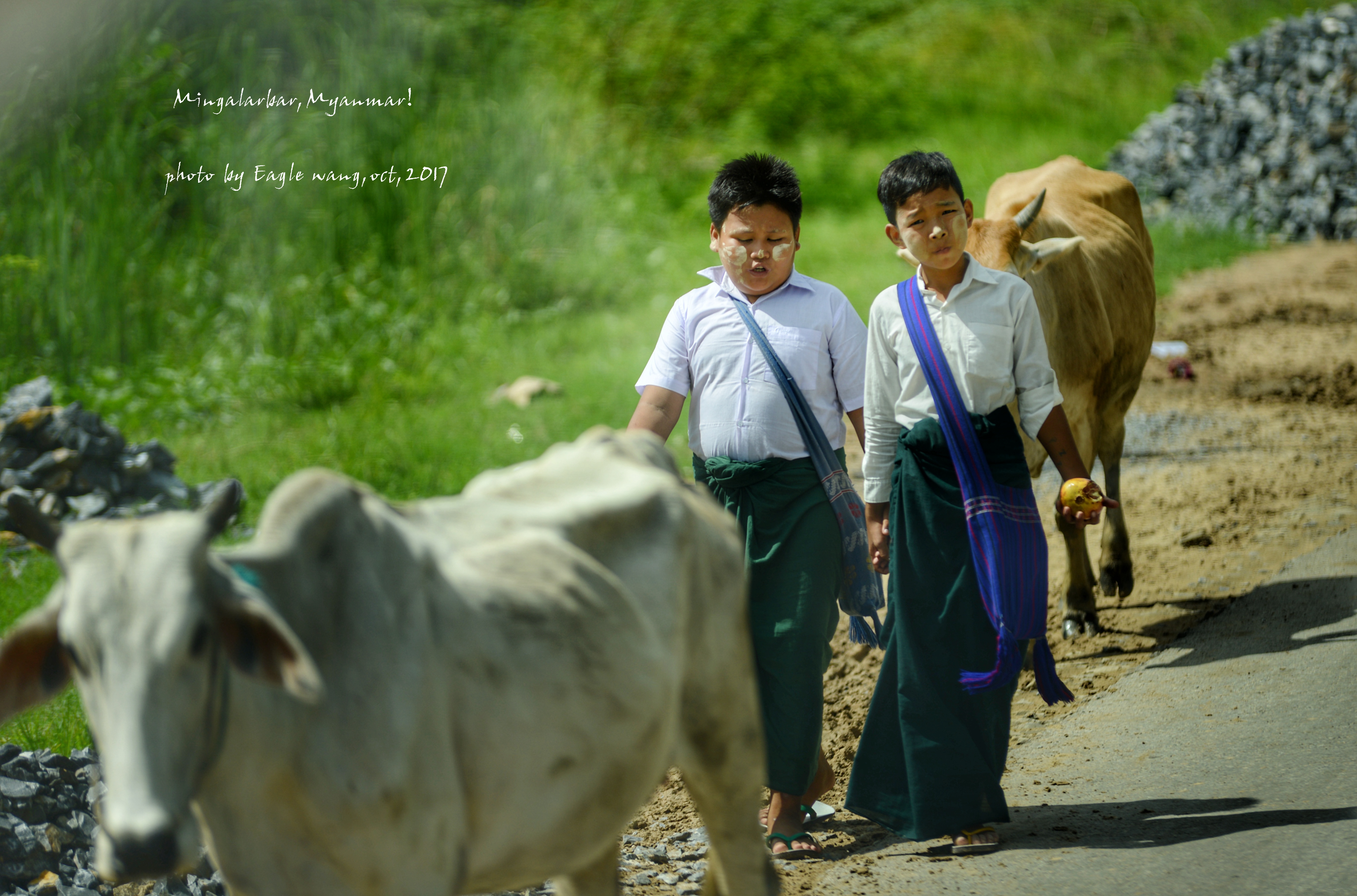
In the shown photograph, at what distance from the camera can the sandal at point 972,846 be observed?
12.3ft

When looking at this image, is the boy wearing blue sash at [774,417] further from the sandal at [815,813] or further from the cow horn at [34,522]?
the cow horn at [34,522]

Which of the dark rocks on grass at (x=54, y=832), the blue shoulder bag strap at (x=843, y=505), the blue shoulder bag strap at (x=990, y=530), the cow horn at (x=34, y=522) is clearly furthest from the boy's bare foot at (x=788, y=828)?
the cow horn at (x=34, y=522)

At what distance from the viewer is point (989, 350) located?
3.61 metres

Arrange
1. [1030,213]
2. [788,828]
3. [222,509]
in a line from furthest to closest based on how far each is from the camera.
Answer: [1030,213], [788,828], [222,509]

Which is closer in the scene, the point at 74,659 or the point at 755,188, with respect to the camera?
the point at 74,659

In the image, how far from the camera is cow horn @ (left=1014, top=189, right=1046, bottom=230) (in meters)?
5.17

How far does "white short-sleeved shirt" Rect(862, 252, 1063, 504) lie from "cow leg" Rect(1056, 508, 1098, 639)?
199cm

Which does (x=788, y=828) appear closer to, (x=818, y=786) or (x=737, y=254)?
(x=818, y=786)

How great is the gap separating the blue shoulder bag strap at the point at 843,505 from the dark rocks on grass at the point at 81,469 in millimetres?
4494

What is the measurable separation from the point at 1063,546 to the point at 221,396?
21.6 feet

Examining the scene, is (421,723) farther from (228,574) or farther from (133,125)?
(133,125)

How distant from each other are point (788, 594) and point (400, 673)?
1.87 metres

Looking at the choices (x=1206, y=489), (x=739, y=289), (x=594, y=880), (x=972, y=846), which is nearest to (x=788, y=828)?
(x=972, y=846)

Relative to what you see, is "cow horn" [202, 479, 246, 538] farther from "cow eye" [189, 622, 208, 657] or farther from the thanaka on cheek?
the thanaka on cheek
